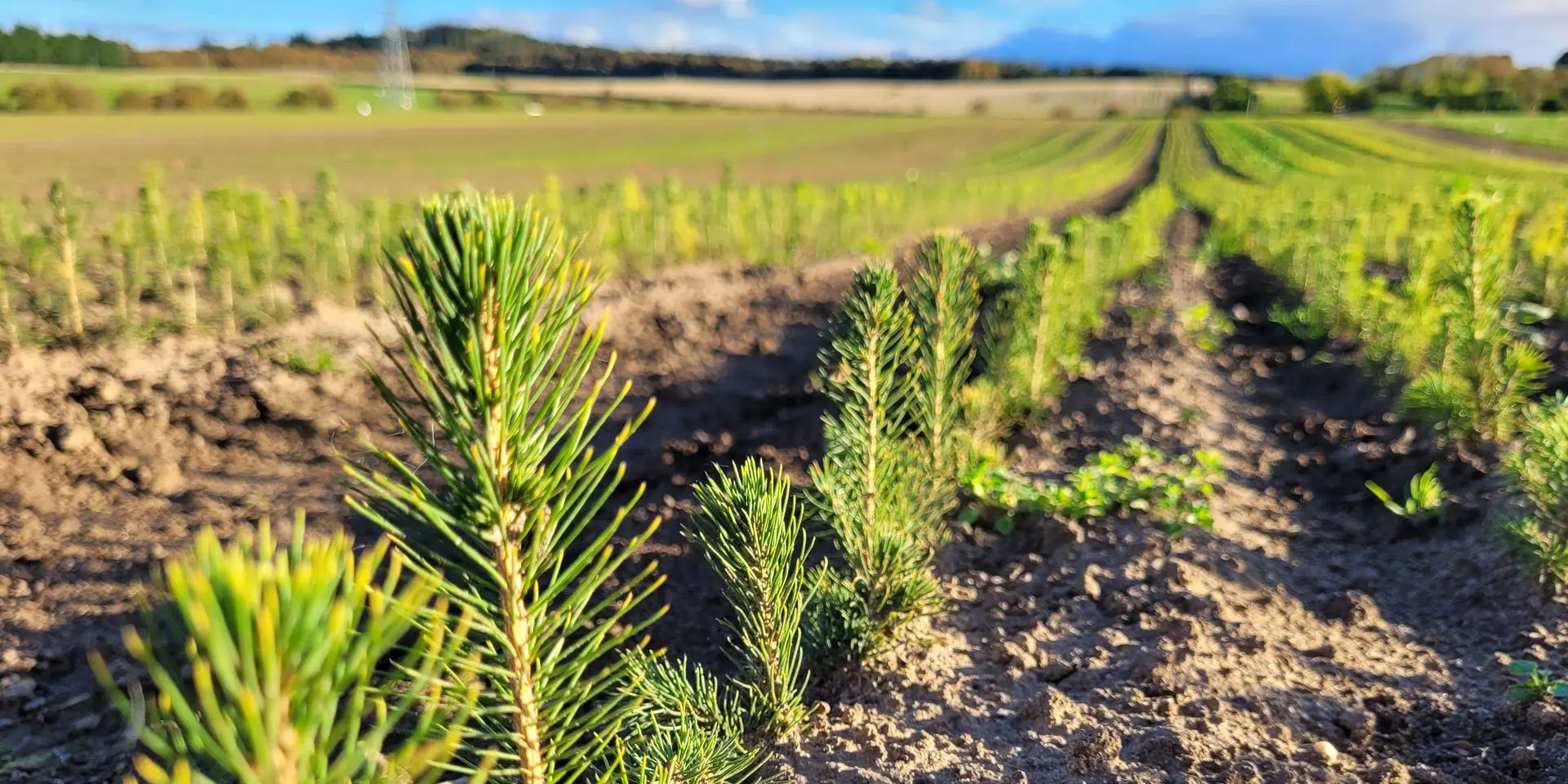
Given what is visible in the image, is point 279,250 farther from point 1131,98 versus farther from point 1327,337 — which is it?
point 1131,98

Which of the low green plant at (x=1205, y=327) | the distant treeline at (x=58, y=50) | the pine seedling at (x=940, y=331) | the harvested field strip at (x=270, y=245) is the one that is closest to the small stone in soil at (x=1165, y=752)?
the pine seedling at (x=940, y=331)

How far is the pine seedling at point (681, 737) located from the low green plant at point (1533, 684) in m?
2.23

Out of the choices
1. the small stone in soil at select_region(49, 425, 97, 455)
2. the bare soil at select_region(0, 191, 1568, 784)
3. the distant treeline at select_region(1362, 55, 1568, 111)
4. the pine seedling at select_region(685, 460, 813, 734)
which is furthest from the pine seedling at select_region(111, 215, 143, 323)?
the distant treeline at select_region(1362, 55, 1568, 111)

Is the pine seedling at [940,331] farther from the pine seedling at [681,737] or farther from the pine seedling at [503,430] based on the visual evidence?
the pine seedling at [503,430]

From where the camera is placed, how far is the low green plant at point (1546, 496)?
2.96 meters

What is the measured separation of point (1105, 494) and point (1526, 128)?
44.1ft

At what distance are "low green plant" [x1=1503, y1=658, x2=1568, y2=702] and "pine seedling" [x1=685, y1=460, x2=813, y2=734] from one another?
2113 mm

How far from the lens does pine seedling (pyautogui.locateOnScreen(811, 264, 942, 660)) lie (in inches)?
99.4

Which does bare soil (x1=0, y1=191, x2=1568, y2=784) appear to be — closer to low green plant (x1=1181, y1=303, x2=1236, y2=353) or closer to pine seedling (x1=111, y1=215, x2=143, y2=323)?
low green plant (x1=1181, y1=303, x2=1236, y2=353)

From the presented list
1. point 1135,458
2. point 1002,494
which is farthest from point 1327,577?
point 1002,494

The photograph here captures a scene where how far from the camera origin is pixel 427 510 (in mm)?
1022

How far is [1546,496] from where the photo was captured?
2.98 m

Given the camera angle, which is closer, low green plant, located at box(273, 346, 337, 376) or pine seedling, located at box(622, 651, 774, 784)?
pine seedling, located at box(622, 651, 774, 784)

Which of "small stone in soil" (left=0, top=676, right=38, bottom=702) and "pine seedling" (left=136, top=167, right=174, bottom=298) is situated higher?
"pine seedling" (left=136, top=167, right=174, bottom=298)
